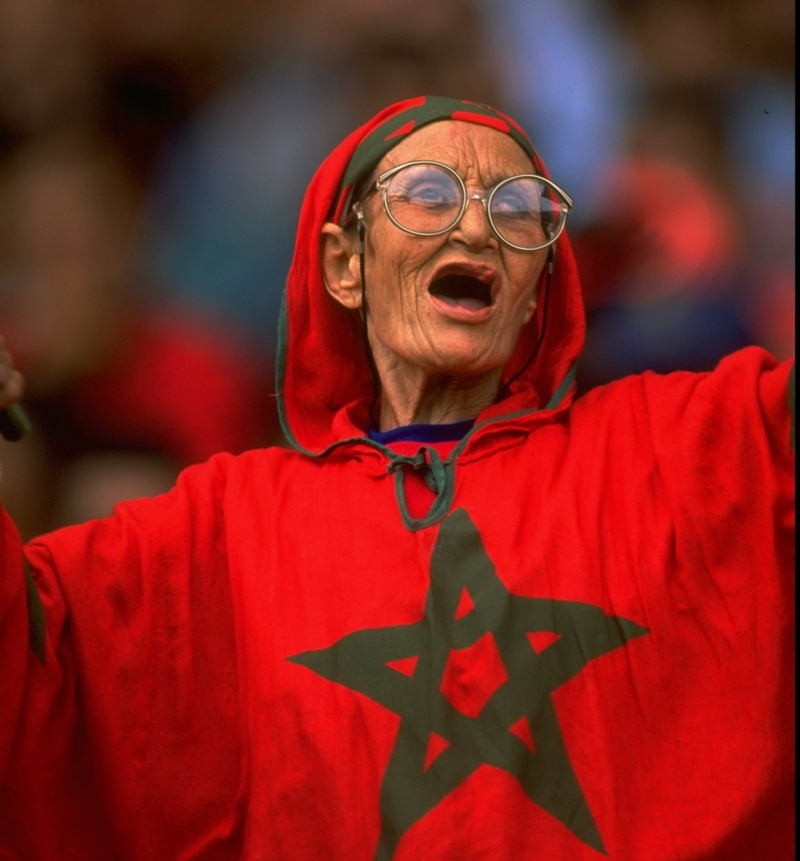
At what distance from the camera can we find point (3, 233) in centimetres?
236

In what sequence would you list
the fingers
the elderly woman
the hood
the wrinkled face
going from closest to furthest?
the fingers, the elderly woman, the wrinkled face, the hood

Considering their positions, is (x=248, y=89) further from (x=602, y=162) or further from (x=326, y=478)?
(x=326, y=478)

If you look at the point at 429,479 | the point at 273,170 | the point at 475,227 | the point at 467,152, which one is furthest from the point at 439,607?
the point at 273,170

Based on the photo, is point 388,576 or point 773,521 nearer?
point 773,521

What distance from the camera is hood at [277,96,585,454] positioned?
196cm

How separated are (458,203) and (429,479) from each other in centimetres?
39

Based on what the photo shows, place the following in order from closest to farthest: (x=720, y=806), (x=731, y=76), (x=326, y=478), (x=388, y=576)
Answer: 1. (x=720, y=806)
2. (x=388, y=576)
3. (x=326, y=478)
4. (x=731, y=76)

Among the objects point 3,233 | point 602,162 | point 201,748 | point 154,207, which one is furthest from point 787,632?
point 3,233

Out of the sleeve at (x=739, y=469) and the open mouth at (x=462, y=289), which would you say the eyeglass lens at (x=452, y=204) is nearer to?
the open mouth at (x=462, y=289)

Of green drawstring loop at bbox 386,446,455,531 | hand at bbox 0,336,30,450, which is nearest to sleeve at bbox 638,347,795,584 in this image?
green drawstring loop at bbox 386,446,455,531

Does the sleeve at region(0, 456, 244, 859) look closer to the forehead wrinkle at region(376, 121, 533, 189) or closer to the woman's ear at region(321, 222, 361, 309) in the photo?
the woman's ear at region(321, 222, 361, 309)

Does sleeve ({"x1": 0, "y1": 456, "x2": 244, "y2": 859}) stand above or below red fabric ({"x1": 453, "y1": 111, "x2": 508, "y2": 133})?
below

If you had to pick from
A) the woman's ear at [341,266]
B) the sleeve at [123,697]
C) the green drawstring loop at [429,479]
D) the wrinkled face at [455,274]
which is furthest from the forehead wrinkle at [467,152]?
the sleeve at [123,697]

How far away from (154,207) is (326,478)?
783 millimetres
